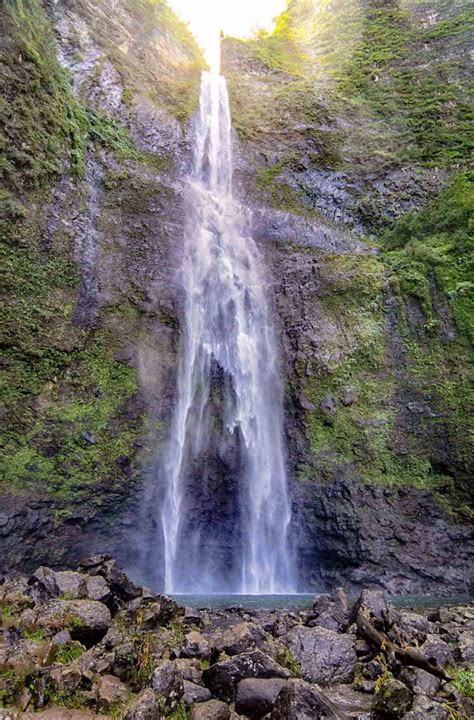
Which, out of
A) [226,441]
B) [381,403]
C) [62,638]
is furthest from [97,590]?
[381,403]

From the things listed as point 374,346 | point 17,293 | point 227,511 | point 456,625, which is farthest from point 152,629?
point 374,346

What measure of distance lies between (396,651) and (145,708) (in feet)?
8.62

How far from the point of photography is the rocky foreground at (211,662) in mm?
3477

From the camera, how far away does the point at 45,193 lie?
12984 millimetres

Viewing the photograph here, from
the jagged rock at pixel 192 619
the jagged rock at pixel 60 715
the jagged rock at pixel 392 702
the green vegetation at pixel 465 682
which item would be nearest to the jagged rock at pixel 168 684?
the jagged rock at pixel 60 715

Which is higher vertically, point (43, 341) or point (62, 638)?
point (43, 341)

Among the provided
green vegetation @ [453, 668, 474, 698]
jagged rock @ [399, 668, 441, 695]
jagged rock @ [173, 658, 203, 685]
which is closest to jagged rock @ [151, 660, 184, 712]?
jagged rock @ [173, 658, 203, 685]

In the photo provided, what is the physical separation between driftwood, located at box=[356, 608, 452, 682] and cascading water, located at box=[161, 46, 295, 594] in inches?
298

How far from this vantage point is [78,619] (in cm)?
507

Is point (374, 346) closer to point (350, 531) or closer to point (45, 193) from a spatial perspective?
point (350, 531)

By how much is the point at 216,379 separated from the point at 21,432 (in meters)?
5.52

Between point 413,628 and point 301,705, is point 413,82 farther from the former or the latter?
point 301,705

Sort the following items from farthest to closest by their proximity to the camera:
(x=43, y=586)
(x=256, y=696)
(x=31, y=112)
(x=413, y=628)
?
1. (x=31, y=112)
2. (x=43, y=586)
3. (x=413, y=628)
4. (x=256, y=696)

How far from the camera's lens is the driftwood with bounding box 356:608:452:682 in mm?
4243
